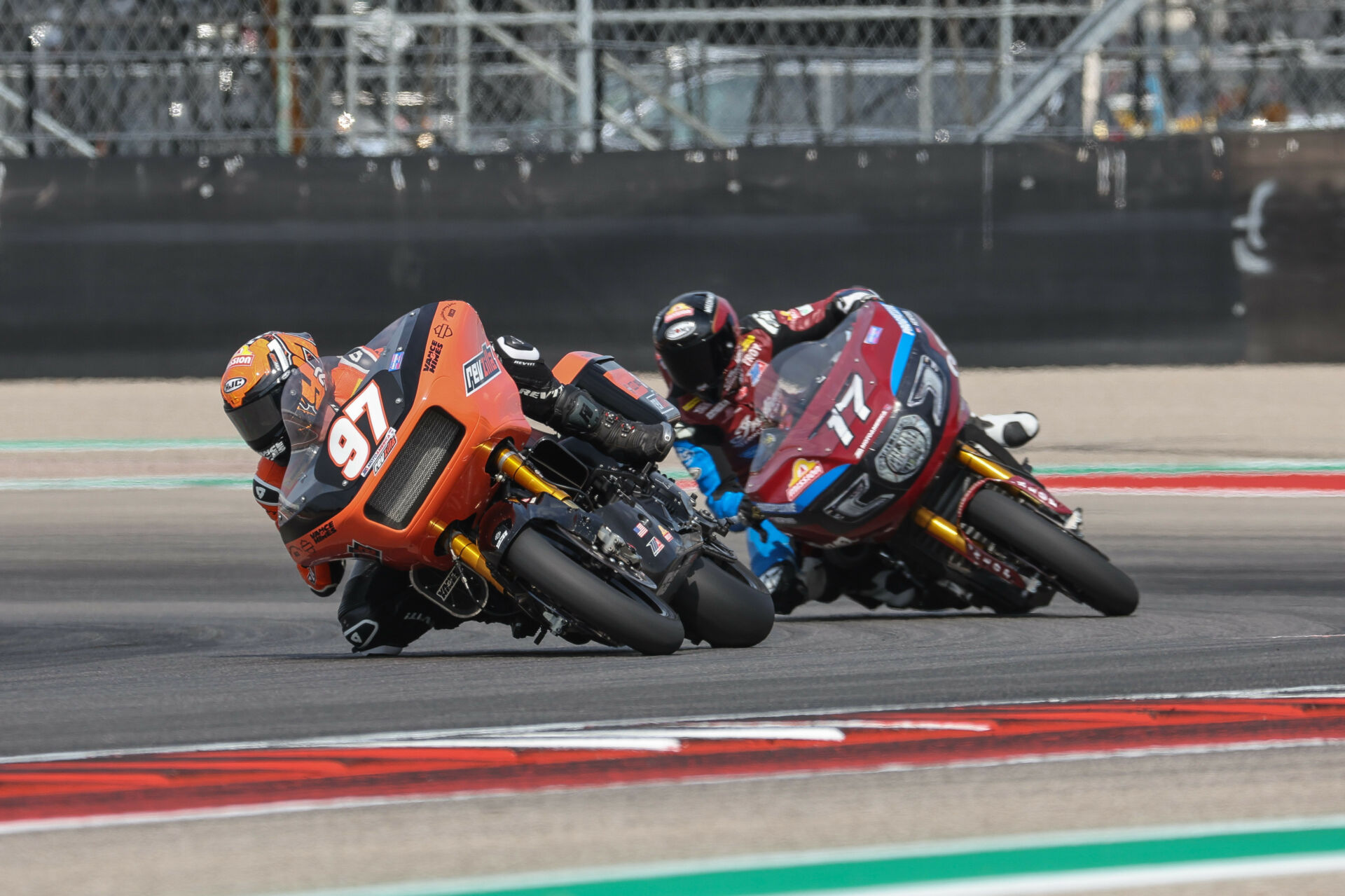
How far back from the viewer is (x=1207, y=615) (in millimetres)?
6230

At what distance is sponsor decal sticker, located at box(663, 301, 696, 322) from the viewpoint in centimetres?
610

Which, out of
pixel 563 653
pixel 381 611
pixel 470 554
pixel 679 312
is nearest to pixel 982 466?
pixel 679 312

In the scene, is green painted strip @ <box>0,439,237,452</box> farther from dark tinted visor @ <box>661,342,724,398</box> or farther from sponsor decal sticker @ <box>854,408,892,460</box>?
sponsor decal sticker @ <box>854,408,892,460</box>


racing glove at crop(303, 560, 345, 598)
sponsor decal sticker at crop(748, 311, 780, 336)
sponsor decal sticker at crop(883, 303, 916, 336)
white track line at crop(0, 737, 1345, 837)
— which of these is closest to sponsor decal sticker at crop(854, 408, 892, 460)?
sponsor decal sticker at crop(883, 303, 916, 336)

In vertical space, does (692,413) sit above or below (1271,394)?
above

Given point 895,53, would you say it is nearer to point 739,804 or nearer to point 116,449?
point 116,449

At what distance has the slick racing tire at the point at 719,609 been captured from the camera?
5.53m

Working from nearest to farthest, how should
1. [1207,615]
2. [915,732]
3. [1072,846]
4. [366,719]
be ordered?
[1072,846]
[915,732]
[366,719]
[1207,615]

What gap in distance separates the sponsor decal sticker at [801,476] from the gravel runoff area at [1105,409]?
16.7 ft

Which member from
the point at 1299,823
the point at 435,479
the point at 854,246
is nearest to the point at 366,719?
the point at 435,479

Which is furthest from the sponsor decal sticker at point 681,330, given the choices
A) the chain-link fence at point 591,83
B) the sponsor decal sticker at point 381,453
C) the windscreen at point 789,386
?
the chain-link fence at point 591,83

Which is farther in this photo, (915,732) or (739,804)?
(915,732)

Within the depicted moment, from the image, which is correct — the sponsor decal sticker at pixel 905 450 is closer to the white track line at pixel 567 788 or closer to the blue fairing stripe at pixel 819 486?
the blue fairing stripe at pixel 819 486

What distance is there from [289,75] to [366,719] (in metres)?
9.07
